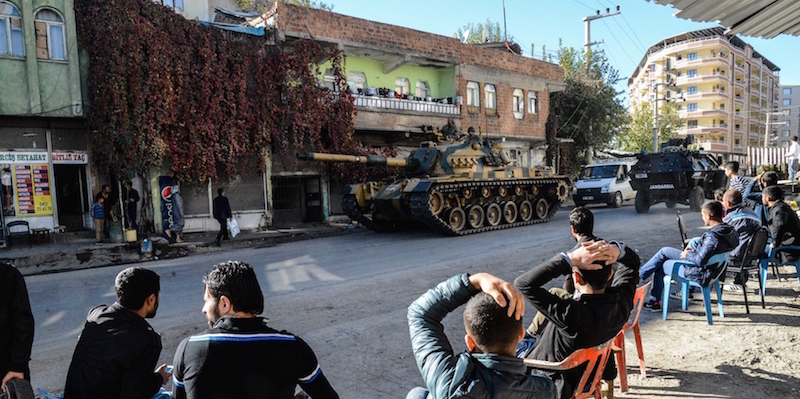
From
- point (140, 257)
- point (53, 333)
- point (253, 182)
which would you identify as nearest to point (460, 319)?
point (53, 333)

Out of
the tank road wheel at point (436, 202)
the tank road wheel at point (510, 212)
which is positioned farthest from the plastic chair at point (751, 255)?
the tank road wheel at point (510, 212)

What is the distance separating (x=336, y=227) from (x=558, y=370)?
13.2 m

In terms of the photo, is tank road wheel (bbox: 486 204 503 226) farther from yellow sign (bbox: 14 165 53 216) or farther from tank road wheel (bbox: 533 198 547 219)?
yellow sign (bbox: 14 165 53 216)

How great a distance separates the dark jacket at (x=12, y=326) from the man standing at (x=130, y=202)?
11066 millimetres

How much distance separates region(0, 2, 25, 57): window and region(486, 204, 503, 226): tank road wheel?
1224 cm

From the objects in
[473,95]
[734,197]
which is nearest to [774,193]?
[734,197]

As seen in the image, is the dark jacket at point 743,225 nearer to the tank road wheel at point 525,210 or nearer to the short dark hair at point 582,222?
the short dark hair at point 582,222

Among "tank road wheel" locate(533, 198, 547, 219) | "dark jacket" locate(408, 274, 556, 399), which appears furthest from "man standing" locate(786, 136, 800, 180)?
"dark jacket" locate(408, 274, 556, 399)

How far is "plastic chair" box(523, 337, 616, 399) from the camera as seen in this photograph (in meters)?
2.57

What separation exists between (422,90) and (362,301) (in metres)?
15.6

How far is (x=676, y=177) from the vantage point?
14461 millimetres

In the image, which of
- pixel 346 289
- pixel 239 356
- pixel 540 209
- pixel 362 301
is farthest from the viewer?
pixel 540 209

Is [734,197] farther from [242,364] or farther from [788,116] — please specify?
[788,116]

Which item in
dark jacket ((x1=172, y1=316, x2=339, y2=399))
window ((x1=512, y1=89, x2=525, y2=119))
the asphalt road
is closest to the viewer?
dark jacket ((x1=172, y1=316, x2=339, y2=399))
